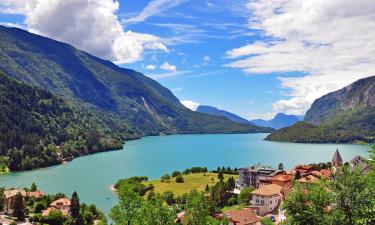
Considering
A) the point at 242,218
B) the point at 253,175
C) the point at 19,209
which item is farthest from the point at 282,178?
the point at 19,209

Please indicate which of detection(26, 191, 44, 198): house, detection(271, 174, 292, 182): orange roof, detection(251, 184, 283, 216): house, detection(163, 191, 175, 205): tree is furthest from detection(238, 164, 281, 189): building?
detection(26, 191, 44, 198): house

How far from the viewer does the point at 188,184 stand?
3996 inches

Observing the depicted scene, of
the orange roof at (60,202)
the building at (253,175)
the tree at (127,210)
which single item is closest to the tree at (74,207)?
the orange roof at (60,202)

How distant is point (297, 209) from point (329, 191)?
1.60 metres

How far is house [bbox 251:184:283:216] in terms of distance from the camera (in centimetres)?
6719

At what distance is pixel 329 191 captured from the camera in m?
17.1

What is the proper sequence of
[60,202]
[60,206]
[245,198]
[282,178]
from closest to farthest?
[60,206], [60,202], [245,198], [282,178]

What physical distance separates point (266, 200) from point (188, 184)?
35.8m

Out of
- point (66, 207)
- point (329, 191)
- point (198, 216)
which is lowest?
point (66, 207)

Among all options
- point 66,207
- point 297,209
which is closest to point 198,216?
point 297,209

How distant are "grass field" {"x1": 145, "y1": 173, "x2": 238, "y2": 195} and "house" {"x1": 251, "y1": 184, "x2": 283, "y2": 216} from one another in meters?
21.6

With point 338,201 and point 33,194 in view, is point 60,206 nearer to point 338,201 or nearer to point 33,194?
point 33,194

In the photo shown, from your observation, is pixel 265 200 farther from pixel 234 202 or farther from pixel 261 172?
pixel 261 172

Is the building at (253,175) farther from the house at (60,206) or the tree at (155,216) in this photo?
the tree at (155,216)
